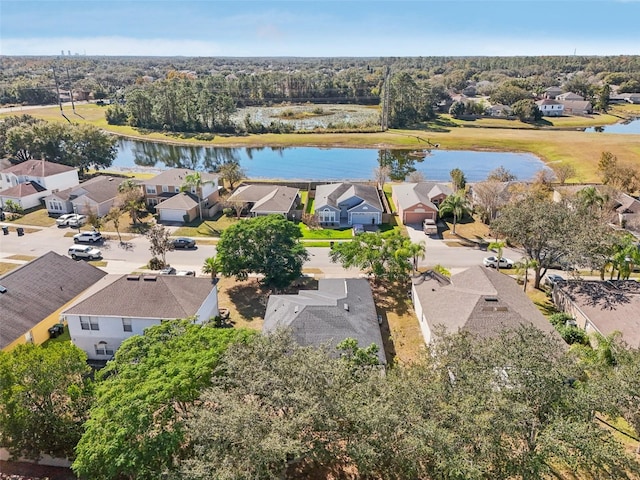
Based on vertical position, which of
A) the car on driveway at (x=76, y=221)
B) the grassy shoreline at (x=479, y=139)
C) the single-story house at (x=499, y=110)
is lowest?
the car on driveway at (x=76, y=221)

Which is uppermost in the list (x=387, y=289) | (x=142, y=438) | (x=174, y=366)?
(x=174, y=366)

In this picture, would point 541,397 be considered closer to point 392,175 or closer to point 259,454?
point 259,454

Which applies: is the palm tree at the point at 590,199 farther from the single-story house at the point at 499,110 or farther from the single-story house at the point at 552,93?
the single-story house at the point at 552,93

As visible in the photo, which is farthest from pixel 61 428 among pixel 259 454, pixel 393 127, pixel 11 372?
pixel 393 127

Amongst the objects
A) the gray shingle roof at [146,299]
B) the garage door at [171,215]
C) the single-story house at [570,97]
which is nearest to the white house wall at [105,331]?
the gray shingle roof at [146,299]

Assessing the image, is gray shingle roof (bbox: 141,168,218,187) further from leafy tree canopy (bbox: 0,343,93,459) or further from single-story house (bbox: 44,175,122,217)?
leafy tree canopy (bbox: 0,343,93,459)

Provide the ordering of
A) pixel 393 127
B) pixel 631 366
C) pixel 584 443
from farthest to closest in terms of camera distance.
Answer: pixel 393 127 < pixel 631 366 < pixel 584 443
